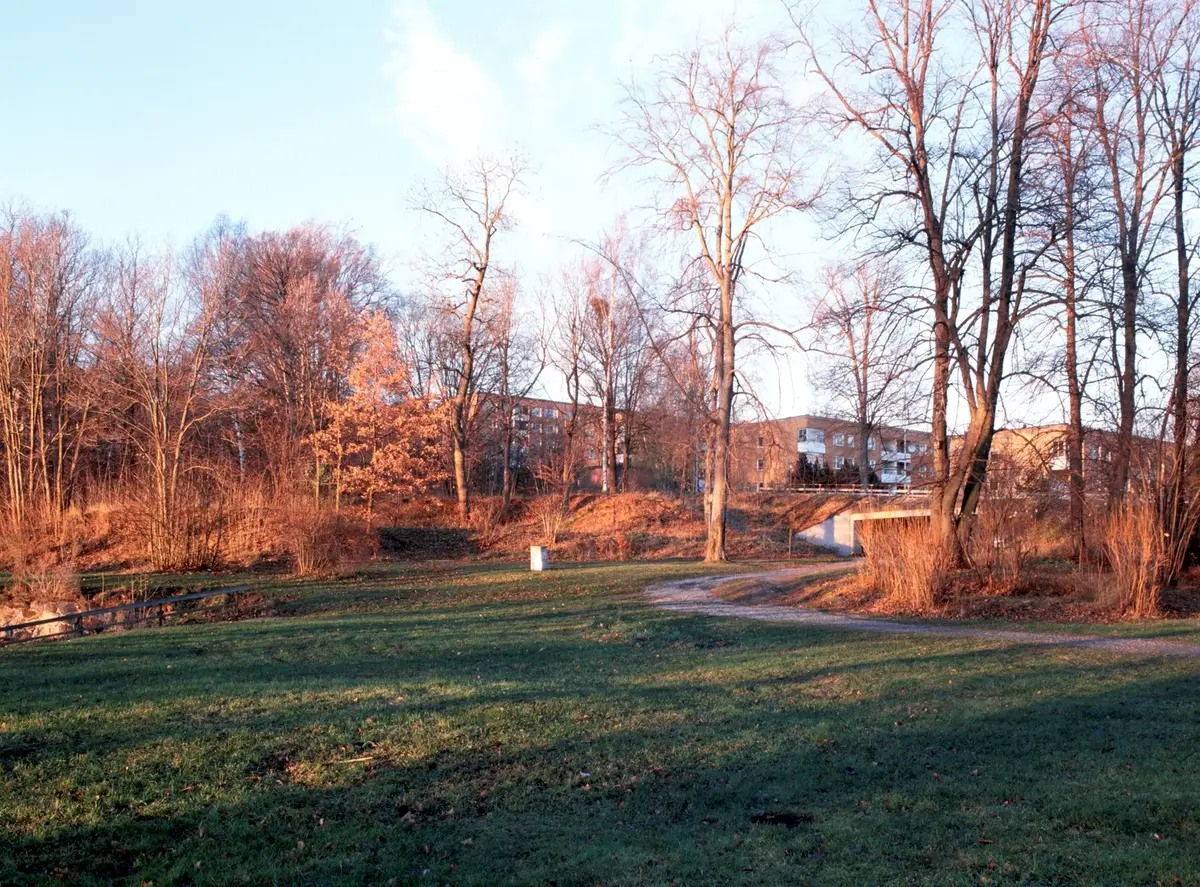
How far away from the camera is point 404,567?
944 inches

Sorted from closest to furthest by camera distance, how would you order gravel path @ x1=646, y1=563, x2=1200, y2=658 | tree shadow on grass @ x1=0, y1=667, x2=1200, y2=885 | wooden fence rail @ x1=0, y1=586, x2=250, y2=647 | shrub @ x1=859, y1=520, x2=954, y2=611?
tree shadow on grass @ x1=0, y1=667, x2=1200, y2=885 → gravel path @ x1=646, y1=563, x2=1200, y2=658 → wooden fence rail @ x1=0, y1=586, x2=250, y2=647 → shrub @ x1=859, y1=520, x2=954, y2=611

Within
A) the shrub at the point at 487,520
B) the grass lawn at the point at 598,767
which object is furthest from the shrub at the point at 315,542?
the shrub at the point at 487,520

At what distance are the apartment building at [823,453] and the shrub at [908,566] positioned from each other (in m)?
3.05

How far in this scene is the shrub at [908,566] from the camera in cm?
1521

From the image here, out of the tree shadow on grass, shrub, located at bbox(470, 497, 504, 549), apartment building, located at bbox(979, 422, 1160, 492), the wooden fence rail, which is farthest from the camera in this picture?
shrub, located at bbox(470, 497, 504, 549)

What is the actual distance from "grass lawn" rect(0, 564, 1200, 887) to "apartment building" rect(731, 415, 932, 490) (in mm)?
11040

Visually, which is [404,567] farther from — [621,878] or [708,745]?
[621,878]

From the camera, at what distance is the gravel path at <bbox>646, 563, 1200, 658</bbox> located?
1102 centimetres

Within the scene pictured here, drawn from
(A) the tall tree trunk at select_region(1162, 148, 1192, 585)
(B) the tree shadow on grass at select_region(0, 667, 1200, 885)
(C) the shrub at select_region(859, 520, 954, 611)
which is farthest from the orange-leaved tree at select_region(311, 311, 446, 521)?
(B) the tree shadow on grass at select_region(0, 667, 1200, 885)

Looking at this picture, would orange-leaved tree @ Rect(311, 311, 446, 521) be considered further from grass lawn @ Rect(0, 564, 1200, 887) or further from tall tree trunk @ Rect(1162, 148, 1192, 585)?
tall tree trunk @ Rect(1162, 148, 1192, 585)

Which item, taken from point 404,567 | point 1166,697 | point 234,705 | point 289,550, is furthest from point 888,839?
point 404,567

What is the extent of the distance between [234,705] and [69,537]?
19267 mm

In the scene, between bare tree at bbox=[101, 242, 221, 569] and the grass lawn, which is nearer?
the grass lawn

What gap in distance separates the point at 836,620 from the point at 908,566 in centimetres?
209
